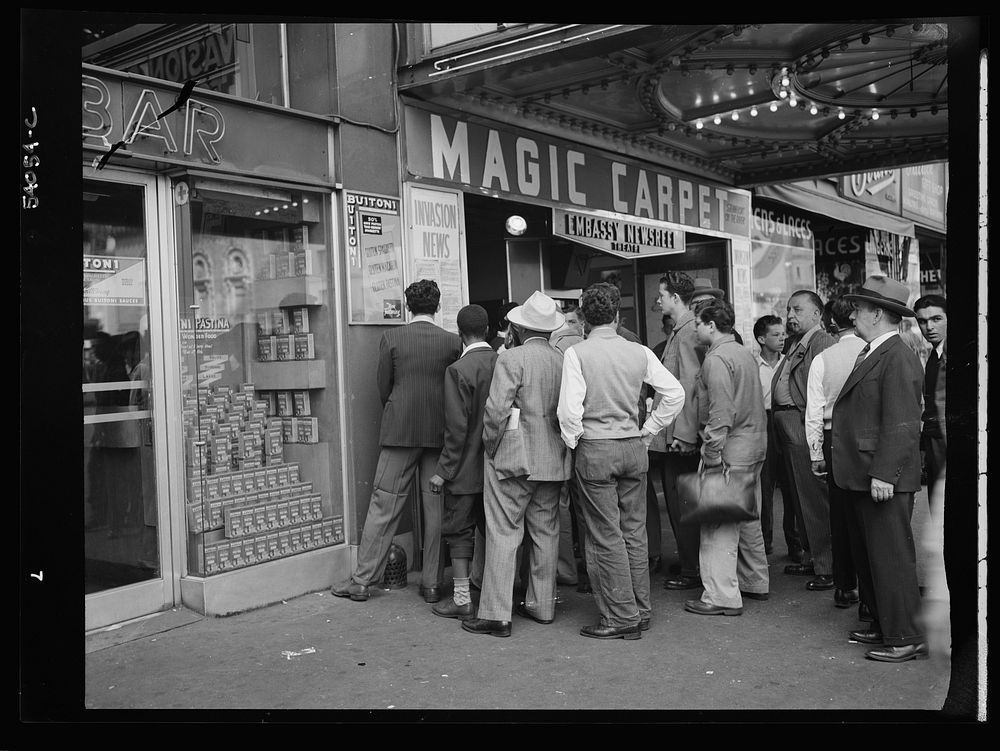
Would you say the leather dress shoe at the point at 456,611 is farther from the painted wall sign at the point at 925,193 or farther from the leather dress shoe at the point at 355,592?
the painted wall sign at the point at 925,193

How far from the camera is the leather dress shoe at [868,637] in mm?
5016

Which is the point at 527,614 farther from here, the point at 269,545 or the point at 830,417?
the point at 830,417

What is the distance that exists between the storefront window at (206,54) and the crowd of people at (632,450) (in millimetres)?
2065

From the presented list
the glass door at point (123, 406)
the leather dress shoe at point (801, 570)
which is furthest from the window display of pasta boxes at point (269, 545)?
the leather dress shoe at point (801, 570)

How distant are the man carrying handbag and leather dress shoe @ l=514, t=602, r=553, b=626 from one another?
91 cm

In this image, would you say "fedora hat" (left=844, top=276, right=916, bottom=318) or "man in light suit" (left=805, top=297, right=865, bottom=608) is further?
"man in light suit" (left=805, top=297, right=865, bottom=608)

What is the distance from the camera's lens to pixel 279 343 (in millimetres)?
6430

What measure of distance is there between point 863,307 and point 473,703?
9.32ft

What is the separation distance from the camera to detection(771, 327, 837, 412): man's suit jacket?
6.33 metres

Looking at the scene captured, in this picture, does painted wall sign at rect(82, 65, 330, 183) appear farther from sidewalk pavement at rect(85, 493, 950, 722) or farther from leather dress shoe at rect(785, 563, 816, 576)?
leather dress shoe at rect(785, 563, 816, 576)

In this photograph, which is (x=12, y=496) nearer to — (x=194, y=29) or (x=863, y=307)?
(x=863, y=307)

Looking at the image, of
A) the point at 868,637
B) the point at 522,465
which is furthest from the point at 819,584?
the point at 522,465

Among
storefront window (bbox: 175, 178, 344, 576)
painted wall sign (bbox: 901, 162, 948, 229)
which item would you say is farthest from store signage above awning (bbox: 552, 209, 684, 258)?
painted wall sign (bbox: 901, 162, 948, 229)

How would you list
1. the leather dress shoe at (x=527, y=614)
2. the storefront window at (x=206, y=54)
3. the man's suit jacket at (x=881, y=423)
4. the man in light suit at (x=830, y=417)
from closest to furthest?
the man's suit jacket at (x=881, y=423) < the man in light suit at (x=830, y=417) < the leather dress shoe at (x=527, y=614) < the storefront window at (x=206, y=54)
